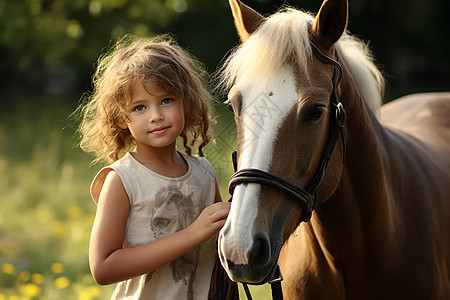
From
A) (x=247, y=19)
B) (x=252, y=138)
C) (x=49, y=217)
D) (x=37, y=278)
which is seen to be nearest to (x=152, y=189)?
(x=252, y=138)

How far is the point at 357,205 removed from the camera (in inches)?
83.2

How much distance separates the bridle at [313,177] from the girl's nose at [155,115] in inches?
12.4

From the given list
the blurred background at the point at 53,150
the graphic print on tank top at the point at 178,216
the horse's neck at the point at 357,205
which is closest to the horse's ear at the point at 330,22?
the horse's neck at the point at 357,205

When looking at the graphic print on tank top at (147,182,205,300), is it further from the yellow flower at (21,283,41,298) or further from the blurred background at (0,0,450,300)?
the yellow flower at (21,283,41,298)

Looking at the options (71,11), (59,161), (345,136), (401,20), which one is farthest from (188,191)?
(401,20)

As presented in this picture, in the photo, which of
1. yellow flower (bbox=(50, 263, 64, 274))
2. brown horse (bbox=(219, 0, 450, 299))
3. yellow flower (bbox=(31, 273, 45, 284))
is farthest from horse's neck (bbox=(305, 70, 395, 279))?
yellow flower (bbox=(31, 273, 45, 284))

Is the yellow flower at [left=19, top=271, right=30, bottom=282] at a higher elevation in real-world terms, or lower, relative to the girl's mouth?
lower

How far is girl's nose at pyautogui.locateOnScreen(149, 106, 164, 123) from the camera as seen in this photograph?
1886 mm

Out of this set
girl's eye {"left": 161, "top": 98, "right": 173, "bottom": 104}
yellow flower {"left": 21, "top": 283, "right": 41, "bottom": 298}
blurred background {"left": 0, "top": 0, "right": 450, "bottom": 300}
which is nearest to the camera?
girl's eye {"left": 161, "top": 98, "right": 173, "bottom": 104}

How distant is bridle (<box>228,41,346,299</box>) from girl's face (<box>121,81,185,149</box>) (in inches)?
10.7

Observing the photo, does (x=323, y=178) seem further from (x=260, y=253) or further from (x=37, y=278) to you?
(x=37, y=278)

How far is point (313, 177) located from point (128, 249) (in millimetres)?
711

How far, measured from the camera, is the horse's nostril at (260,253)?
60.6 inches

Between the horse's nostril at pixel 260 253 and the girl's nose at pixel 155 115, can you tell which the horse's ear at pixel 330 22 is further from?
the horse's nostril at pixel 260 253
